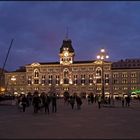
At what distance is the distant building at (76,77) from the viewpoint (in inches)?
6462

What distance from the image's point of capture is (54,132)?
16.8 meters

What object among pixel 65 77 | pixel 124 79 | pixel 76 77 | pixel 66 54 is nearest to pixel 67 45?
pixel 66 54

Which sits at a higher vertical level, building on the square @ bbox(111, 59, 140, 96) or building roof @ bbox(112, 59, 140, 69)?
building roof @ bbox(112, 59, 140, 69)

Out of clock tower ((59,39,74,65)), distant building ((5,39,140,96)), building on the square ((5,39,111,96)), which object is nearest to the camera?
distant building ((5,39,140,96))

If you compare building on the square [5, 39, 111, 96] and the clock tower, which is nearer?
building on the square [5, 39, 111, 96]

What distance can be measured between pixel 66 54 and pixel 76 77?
11736mm

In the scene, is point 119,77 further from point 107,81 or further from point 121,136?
point 121,136

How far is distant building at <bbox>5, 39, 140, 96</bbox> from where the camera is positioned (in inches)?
6462

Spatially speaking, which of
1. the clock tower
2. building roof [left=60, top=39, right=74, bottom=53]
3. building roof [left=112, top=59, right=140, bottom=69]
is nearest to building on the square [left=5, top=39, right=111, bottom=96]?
the clock tower

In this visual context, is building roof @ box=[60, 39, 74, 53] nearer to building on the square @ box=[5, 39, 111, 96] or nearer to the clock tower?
the clock tower

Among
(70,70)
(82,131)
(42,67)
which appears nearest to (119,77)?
(70,70)

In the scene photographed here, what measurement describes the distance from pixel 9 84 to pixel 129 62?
52577mm

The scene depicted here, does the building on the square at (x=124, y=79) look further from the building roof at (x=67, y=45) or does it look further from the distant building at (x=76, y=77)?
the building roof at (x=67, y=45)

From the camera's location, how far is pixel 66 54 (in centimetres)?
17288
